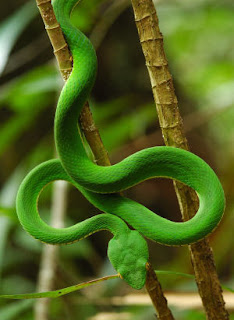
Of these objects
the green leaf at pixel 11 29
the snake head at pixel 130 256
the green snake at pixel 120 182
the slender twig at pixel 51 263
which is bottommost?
the slender twig at pixel 51 263

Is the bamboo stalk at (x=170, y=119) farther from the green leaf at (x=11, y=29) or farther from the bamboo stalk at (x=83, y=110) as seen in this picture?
the green leaf at (x=11, y=29)

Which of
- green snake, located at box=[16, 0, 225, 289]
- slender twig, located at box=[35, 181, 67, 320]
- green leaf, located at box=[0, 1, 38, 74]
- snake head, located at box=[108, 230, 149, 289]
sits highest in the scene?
green leaf, located at box=[0, 1, 38, 74]

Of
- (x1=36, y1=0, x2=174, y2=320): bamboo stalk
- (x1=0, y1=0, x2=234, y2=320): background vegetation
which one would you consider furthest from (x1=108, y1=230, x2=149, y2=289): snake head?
(x1=0, y1=0, x2=234, y2=320): background vegetation

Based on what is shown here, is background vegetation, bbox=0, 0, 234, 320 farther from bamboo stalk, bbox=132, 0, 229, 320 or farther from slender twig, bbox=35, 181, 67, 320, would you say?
bamboo stalk, bbox=132, 0, 229, 320

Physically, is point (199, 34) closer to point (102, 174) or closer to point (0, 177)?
point (0, 177)

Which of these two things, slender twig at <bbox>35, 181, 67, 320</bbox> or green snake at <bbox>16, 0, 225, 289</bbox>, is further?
slender twig at <bbox>35, 181, 67, 320</bbox>

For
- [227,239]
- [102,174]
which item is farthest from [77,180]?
[227,239]

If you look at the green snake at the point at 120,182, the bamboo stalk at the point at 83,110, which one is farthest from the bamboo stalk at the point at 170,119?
the bamboo stalk at the point at 83,110
